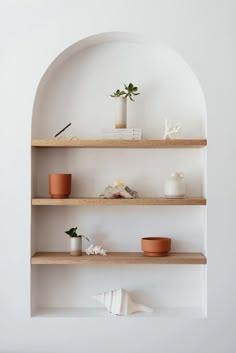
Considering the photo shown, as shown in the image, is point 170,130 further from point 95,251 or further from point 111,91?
point 95,251

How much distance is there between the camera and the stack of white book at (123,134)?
9.62ft

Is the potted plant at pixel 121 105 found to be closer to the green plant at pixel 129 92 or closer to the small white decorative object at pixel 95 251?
the green plant at pixel 129 92

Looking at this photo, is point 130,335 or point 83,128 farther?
point 83,128

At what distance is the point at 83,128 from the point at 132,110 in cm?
29

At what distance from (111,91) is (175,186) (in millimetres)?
657

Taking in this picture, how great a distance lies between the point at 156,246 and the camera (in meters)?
2.94

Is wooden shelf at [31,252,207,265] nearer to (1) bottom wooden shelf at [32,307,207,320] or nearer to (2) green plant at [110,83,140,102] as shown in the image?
(1) bottom wooden shelf at [32,307,207,320]

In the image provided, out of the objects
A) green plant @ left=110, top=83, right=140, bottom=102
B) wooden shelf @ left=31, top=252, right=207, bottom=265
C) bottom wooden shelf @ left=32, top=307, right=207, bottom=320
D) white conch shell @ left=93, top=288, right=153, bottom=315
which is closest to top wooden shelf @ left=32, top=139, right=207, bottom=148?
green plant @ left=110, top=83, right=140, bottom=102

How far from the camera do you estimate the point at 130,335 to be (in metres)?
2.90
